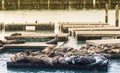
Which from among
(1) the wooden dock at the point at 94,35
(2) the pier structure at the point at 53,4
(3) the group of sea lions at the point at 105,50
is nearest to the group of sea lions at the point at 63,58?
(3) the group of sea lions at the point at 105,50

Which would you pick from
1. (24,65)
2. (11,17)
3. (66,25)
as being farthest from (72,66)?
(11,17)

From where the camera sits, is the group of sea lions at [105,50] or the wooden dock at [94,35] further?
the wooden dock at [94,35]

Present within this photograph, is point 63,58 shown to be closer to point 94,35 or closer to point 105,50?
point 105,50

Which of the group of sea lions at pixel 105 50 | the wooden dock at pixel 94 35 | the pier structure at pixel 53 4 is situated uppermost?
the group of sea lions at pixel 105 50

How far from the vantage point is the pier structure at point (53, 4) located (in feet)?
245

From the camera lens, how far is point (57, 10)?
2960 inches

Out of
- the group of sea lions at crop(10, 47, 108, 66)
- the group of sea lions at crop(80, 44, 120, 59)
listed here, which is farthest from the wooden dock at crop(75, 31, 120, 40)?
the group of sea lions at crop(10, 47, 108, 66)

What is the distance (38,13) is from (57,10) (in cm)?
299

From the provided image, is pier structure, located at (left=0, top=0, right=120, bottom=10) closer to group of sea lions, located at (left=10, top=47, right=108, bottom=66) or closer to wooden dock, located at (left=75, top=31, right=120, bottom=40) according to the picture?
wooden dock, located at (left=75, top=31, right=120, bottom=40)

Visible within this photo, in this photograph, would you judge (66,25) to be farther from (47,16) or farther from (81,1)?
(81,1)

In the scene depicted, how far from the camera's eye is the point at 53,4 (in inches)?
2943

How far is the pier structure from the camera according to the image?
245ft

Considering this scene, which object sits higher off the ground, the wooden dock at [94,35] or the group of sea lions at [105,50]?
the group of sea lions at [105,50]

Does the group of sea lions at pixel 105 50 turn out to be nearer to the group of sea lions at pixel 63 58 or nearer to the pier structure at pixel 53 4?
the group of sea lions at pixel 63 58
